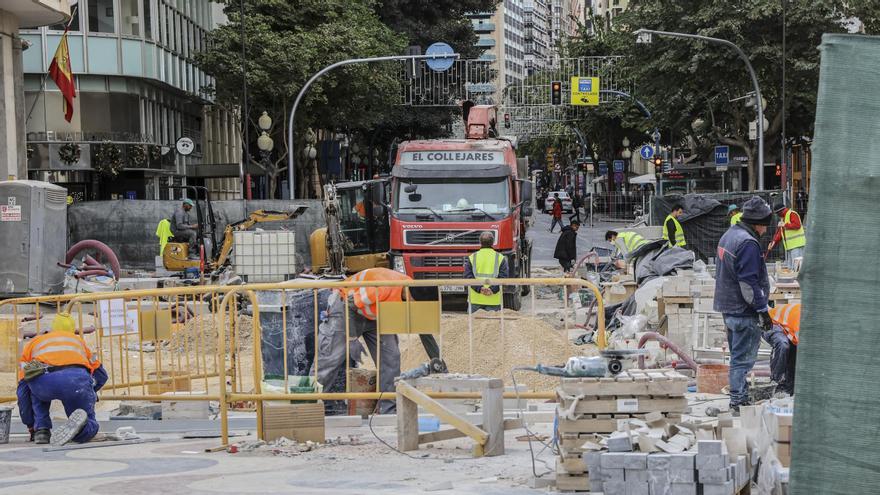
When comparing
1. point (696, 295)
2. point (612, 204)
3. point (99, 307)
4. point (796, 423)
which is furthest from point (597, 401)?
point (612, 204)

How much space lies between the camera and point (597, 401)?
878 centimetres

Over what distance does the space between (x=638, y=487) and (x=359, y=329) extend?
4.22 metres

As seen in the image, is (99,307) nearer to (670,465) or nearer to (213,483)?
(213,483)

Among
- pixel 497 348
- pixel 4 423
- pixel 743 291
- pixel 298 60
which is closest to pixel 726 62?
pixel 298 60

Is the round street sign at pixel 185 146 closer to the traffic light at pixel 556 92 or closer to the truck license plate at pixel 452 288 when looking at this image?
the traffic light at pixel 556 92

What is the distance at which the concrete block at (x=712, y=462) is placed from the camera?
755cm

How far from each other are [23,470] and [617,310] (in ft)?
35.6

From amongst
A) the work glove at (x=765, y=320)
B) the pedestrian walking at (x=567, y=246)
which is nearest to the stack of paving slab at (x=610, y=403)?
the work glove at (x=765, y=320)

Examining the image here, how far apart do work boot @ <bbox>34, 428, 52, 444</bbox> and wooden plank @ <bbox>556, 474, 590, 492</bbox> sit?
481 cm

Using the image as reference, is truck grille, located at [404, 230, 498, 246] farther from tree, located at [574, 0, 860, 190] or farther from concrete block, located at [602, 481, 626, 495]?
tree, located at [574, 0, 860, 190]

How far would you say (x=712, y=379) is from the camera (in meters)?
12.5

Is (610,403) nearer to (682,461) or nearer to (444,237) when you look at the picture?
(682,461)

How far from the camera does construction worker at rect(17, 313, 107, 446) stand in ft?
36.2

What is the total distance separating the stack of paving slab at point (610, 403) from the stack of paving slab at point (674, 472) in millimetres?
893
